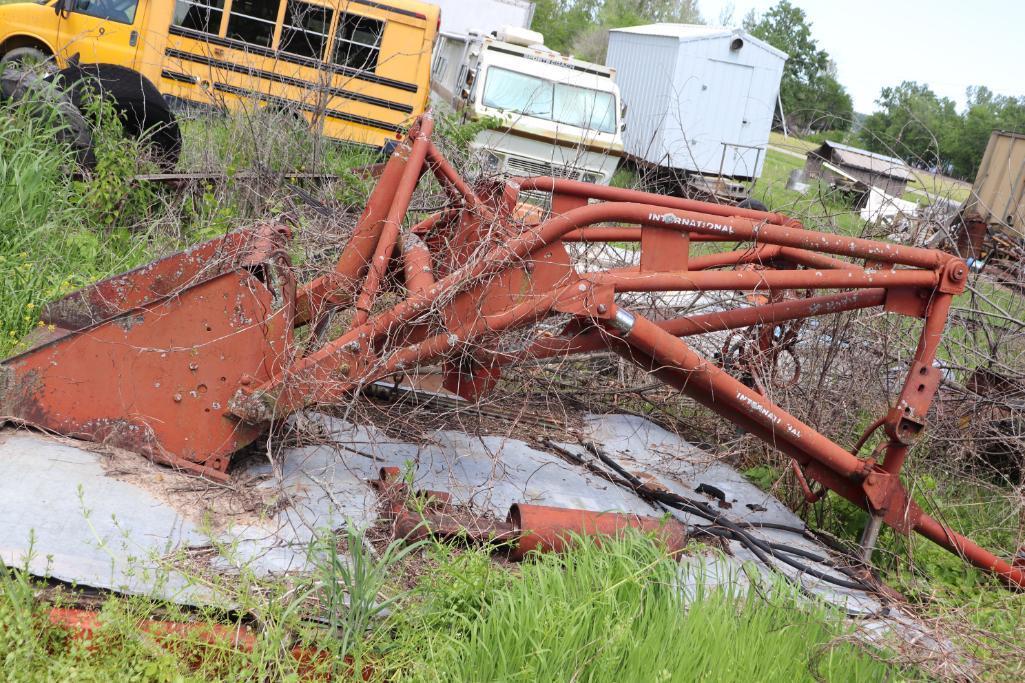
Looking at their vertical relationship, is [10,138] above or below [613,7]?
below

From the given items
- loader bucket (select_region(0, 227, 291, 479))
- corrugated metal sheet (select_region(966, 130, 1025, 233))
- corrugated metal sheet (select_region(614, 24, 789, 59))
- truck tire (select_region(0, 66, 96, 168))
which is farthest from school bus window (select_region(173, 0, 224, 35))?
corrugated metal sheet (select_region(966, 130, 1025, 233))

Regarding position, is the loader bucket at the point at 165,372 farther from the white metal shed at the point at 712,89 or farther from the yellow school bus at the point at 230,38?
the white metal shed at the point at 712,89

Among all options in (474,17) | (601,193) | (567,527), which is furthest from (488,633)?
(474,17)

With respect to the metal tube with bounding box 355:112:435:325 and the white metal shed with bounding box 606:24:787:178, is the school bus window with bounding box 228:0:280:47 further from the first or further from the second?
the metal tube with bounding box 355:112:435:325

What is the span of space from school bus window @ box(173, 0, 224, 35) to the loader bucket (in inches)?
413

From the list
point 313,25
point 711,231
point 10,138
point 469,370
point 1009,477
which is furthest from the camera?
point 313,25

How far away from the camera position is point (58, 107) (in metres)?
6.48

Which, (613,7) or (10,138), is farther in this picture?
(613,7)

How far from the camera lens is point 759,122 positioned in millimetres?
21281

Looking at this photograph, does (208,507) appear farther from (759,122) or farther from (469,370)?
(759,122)

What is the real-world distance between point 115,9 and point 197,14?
106 cm

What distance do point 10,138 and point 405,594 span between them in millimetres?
4732

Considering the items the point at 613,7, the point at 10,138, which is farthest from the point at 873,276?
the point at 613,7

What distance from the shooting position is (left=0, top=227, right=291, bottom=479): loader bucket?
143 inches
